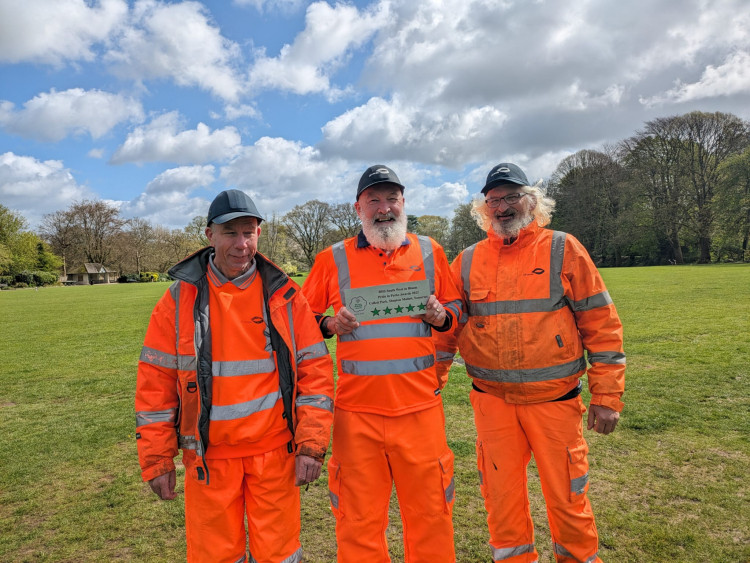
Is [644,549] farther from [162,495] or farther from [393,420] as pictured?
[162,495]

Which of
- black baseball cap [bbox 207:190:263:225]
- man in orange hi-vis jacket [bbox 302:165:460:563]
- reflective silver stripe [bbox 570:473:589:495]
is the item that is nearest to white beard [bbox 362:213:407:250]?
man in orange hi-vis jacket [bbox 302:165:460:563]

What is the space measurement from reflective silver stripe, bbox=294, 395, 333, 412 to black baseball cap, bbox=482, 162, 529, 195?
192cm

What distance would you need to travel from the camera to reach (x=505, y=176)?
3199 millimetres

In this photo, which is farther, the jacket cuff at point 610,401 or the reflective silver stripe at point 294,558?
the jacket cuff at point 610,401

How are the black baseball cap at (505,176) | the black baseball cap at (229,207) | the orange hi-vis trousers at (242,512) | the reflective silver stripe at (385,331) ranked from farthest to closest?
the black baseball cap at (505,176) < the reflective silver stripe at (385,331) < the black baseball cap at (229,207) < the orange hi-vis trousers at (242,512)

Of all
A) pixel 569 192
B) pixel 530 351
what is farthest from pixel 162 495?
pixel 569 192

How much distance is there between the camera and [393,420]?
2.79 m

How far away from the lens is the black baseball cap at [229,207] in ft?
8.61

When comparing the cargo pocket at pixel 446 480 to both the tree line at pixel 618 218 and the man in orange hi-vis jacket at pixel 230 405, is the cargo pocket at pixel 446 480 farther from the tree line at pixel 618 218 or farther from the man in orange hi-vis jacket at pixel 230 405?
the tree line at pixel 618 218

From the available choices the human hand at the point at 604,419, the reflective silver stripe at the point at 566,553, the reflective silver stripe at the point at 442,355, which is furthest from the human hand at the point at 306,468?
the human hand at the point at 604,419

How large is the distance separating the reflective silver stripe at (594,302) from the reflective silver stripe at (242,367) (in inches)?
81.2

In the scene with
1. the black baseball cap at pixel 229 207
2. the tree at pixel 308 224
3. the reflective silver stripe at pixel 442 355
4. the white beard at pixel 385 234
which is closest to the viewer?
the black baseball cap at pixel 229 207

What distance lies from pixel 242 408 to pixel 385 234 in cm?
144

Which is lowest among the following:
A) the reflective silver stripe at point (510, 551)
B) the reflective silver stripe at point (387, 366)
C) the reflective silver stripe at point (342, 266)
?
the reflective silver stripe at point (510, 551)
